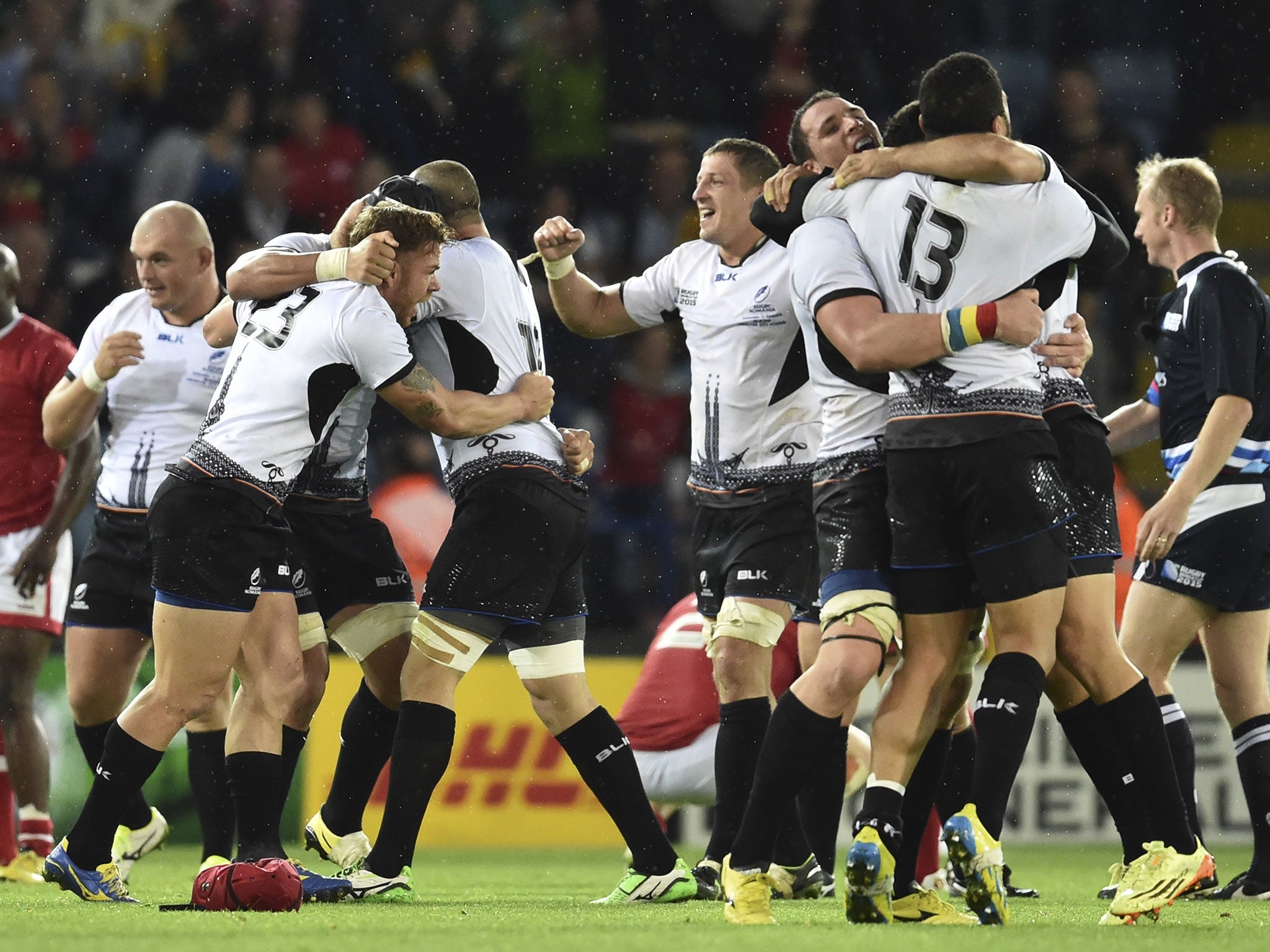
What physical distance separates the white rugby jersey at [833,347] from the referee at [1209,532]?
4.54 ft

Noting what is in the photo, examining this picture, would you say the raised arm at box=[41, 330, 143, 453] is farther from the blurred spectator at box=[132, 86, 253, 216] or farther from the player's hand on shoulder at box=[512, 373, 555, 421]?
the blurred spectator at box=[132, 86, 253, 216]

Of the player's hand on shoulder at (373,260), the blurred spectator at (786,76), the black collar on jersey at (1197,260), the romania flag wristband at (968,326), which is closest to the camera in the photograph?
the romania flag wristband at (968,326)

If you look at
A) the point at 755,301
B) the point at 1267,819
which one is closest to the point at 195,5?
the point at 755,301

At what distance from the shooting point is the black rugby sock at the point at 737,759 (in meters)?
5.39

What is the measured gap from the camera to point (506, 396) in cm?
519

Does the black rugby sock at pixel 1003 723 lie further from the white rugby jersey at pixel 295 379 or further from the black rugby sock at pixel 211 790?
the black rugby sock at pixel 211 790

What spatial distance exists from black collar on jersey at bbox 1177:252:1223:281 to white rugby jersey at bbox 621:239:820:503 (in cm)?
137

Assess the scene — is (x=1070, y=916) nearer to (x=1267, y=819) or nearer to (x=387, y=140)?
(x=1267, y=819)

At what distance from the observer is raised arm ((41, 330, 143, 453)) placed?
5.82m

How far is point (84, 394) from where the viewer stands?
6047 mm

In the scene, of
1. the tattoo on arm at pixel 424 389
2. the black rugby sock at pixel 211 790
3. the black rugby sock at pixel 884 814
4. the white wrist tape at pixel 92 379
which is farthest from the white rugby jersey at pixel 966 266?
the white wrist tape at pixel 92 379

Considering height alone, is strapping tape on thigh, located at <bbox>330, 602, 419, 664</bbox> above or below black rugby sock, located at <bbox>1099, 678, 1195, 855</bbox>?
above

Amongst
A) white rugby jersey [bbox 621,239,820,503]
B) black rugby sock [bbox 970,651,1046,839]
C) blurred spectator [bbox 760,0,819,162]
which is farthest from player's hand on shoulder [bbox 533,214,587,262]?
blurred spectator [bbox 760,0,819,162]

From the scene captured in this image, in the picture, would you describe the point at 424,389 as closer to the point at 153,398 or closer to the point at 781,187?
the point at 781,187
